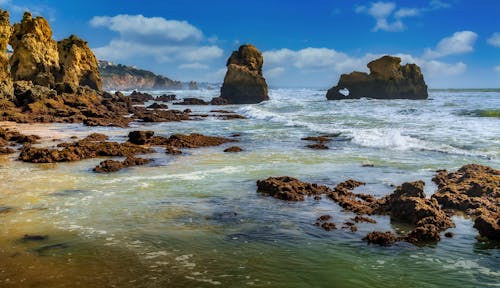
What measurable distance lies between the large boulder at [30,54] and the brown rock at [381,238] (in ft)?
154

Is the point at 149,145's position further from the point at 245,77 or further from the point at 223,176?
the point at 245,77

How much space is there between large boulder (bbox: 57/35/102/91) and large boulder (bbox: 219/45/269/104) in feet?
73.6

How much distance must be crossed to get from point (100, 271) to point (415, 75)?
91.1 m

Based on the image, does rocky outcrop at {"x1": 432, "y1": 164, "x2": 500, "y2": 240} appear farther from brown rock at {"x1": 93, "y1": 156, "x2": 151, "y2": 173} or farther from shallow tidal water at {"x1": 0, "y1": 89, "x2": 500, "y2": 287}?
brown rock at {"x1": 93, "y1": 156, "x2": 151, "y2": 173}

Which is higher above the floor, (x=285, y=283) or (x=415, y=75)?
(x=415, y=75)

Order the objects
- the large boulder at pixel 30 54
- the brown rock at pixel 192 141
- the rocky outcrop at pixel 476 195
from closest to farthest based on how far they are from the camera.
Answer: the rocky outcrop at pixel 476 195 < the brown rock at pixel 192 141 < the large boulder at pixel 30 54

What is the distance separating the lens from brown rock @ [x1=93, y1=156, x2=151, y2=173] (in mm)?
14195

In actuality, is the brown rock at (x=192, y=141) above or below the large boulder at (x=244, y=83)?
below

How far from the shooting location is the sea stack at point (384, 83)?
86.9m

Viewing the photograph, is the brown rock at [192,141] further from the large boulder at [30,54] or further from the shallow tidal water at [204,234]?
the large boulder at [30,54]

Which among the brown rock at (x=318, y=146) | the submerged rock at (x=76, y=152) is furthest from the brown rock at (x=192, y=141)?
the brown rock at (x=318, y=146)

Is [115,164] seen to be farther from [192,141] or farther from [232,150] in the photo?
[192,141]

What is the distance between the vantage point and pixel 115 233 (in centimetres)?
797

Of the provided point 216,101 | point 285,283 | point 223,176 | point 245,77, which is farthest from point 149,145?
point 245,77
